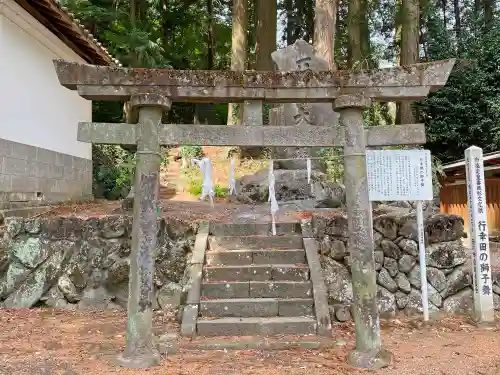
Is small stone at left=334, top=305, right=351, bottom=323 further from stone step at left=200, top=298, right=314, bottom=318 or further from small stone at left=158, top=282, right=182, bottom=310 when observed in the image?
small stone at left=158, top=282, right=182, bottom=310

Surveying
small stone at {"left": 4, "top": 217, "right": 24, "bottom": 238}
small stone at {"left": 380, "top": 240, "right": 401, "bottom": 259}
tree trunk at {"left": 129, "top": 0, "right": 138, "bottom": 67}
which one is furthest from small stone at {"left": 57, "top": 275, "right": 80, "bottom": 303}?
tree trunk at {"left": 129, "top": 0, "right": 138, "bottom": 67}

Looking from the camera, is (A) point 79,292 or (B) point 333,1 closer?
(A) point 79,292

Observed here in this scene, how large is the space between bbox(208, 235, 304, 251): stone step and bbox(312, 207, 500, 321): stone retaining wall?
0.43m

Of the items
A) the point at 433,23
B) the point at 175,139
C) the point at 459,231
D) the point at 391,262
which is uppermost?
the point at 433,23

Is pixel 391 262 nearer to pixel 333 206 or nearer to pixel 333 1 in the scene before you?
pixel 333 206

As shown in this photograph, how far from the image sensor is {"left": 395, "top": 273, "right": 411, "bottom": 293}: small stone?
7555mm

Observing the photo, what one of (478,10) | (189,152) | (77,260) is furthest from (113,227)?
(478,10)

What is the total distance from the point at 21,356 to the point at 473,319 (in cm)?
637

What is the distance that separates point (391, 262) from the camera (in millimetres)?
7664

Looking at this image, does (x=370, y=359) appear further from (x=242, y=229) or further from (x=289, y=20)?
(x=289, y=20)

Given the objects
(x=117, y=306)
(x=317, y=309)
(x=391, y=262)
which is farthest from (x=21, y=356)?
(x=391, y=262)

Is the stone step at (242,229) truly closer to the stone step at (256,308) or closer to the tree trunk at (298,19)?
the stone step at (256,308)

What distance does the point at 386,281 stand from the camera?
758cm

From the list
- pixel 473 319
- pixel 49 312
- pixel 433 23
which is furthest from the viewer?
pixel 433 23
